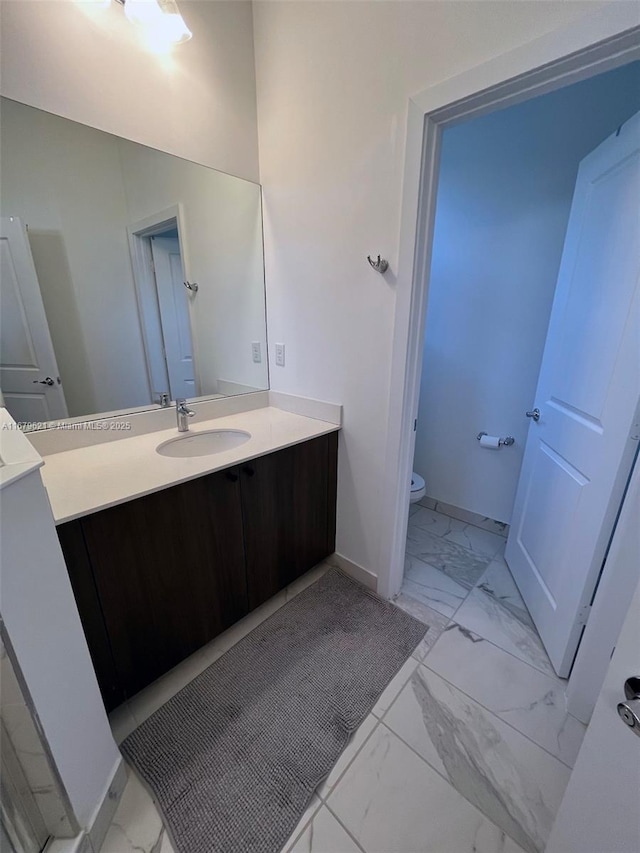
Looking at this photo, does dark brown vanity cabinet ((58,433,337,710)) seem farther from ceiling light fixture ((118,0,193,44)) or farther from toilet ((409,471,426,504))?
ceiling light fixture ((118,0,193,44))

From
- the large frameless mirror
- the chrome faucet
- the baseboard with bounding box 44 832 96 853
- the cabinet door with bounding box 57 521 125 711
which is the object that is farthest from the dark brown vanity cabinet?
the large frameless mirror

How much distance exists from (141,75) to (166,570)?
5.78 feet

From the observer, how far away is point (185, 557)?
1.15 meters

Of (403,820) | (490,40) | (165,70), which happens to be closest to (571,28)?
(490,40)

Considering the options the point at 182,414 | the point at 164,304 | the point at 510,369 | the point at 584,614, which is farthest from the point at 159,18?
the point at 584,614

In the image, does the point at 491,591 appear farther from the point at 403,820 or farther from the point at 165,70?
the point at 165,70

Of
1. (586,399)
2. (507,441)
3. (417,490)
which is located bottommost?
(417,490)

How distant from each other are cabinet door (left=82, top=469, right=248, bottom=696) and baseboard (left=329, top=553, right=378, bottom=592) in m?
0.65

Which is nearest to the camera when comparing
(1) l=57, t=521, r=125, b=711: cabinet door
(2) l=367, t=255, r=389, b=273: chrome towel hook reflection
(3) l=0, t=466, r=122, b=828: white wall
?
(3) l=0, t=466, r=122, b=828: white wall

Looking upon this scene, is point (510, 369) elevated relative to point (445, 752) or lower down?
elevated

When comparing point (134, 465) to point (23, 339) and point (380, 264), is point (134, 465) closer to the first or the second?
point (23, 339)

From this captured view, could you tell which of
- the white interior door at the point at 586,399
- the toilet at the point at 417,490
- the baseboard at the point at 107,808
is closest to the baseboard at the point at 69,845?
the baseboard at the point at 107,808

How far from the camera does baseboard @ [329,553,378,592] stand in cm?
171

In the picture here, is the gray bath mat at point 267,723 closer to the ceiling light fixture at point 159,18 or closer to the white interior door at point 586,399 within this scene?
the white interior door at point 586,399
